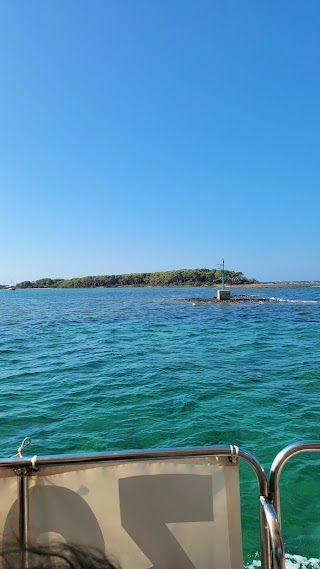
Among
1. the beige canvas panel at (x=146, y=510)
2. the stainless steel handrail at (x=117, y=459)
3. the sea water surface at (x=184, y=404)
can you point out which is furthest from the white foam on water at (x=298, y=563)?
the stainless steel handrail at (x=117, y=459)

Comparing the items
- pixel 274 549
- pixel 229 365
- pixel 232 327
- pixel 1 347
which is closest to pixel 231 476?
pixel 274 549

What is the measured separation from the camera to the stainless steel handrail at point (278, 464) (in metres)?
1.96

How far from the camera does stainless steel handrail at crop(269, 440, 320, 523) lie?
1.96 m

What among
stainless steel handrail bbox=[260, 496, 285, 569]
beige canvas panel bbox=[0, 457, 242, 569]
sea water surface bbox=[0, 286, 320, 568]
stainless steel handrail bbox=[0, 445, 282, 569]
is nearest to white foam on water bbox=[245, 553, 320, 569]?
sea water surface bbox=[0, 286, 320, 568]

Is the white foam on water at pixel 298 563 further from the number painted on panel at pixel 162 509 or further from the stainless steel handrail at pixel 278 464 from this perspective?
the stainless steel handrail at pixel 278 464

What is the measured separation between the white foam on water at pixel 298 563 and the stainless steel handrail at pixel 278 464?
7.72 ft

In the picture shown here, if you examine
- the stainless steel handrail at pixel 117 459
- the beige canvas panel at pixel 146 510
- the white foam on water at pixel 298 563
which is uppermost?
the stainless steel handrail at pixel 117 459

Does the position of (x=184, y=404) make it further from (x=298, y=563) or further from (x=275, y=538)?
(x=275, y=538)

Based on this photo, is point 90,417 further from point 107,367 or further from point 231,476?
point 231,476

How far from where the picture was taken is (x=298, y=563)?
12.1 feet

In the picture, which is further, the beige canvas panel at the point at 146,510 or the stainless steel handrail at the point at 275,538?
the beige canvas panel at the point at 146,510

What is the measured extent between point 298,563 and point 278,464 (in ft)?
8.81

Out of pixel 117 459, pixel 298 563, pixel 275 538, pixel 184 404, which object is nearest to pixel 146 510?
pixel 117 459

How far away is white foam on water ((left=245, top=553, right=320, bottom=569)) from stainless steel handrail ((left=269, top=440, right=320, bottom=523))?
2.35 meters
